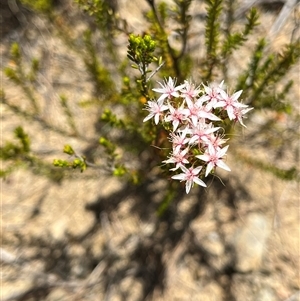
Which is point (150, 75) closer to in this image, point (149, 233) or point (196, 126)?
point (196, 126)

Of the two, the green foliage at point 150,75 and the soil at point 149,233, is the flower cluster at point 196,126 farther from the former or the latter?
the soil at point 149,233

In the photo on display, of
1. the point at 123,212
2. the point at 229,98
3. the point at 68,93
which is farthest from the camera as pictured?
the point at 68,93

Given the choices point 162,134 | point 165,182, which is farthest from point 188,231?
point 162,134

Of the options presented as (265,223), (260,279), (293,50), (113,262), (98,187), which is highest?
(293,50)

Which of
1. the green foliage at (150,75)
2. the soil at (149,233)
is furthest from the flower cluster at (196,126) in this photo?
the soil at (149,233)

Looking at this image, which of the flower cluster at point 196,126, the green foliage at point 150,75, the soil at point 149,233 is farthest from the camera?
the soil at point 149,233

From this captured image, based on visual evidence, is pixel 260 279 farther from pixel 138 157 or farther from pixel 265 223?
pixel 138 157

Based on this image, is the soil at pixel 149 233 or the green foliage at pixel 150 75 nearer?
the green foliage at pixel 150 75
